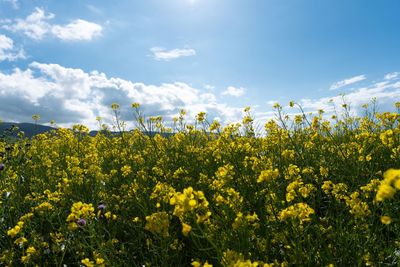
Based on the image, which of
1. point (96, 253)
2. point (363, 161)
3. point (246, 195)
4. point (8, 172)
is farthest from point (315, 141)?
point (8, 172)

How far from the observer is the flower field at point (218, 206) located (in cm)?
232

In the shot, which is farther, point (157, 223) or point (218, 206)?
point (218, 206)

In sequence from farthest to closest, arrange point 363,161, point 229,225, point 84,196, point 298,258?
point 84,196
point 363,161
point 229,225
point 298,258

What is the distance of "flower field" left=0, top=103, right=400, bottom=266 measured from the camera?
232 centimetres

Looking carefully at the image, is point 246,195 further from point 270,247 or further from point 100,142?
point 100,142

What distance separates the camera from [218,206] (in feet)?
11.1

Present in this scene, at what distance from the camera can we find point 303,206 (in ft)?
7.29

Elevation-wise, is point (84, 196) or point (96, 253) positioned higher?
point (84, 196)

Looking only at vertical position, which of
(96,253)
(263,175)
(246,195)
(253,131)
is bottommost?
(96,253)

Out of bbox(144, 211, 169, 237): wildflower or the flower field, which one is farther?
the flower field

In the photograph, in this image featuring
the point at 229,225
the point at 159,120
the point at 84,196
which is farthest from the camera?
the point at 159,120

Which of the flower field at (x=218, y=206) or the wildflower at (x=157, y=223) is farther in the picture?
the flower field at (x=218, y=206)

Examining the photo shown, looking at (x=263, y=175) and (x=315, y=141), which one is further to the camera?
(x=315, y=141)

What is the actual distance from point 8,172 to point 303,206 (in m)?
4.36
